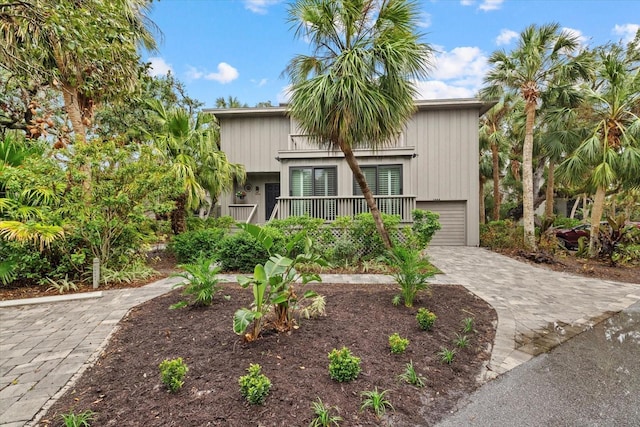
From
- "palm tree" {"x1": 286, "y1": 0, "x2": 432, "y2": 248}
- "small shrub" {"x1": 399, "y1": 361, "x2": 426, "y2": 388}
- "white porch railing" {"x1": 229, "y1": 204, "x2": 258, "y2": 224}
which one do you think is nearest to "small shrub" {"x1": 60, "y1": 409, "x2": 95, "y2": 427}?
"small shrub" {"x1": 399, "y1": 361, "x2": 426, "y2": 388}

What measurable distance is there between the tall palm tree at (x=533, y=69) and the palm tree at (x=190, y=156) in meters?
9.28

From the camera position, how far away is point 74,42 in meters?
3.22

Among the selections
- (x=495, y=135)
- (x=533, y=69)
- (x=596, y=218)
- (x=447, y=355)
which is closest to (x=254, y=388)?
(x=447, y=355)

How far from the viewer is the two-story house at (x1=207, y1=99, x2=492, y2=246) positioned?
10375 mm

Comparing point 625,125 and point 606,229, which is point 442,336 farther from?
point 625,125

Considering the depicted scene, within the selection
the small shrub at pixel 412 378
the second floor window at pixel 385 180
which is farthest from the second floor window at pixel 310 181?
the small shrub at pixel 412 378

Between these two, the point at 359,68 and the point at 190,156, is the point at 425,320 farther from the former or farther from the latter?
the point at 190,156

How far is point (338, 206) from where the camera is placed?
9.81 m

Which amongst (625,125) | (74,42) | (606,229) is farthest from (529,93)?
(74,42)

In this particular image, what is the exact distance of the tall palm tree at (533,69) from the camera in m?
8.64

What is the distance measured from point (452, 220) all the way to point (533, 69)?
5.97 m

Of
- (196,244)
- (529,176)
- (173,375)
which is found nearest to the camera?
(173,375)

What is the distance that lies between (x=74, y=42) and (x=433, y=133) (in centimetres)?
1184

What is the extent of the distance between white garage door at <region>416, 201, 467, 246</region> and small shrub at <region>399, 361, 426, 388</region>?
10.7m
